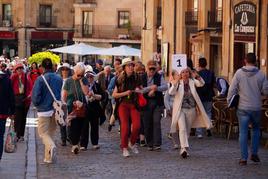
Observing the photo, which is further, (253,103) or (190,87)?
(190,87)

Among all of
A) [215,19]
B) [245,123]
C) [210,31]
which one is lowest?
[245,123]

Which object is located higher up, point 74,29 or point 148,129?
point 74,29

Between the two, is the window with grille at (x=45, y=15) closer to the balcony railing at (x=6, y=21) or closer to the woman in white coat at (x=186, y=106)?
the balcony railing at (x=6, y=21)

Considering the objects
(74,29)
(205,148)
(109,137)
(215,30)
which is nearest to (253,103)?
(205,148)

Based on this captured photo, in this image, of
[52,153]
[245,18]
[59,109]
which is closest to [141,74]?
[59,109]

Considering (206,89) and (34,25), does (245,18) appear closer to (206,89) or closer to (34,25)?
(206,89)

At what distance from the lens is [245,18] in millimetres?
19938

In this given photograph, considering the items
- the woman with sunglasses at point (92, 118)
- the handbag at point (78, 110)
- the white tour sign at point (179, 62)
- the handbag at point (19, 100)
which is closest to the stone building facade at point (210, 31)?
the white tour sign at point (179, 62)

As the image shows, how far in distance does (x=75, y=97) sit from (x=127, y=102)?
1.15 m

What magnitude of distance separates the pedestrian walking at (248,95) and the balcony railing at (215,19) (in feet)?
57.0

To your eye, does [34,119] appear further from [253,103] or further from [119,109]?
[253,103]

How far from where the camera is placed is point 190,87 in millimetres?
14891

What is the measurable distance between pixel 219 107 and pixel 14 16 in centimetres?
5418

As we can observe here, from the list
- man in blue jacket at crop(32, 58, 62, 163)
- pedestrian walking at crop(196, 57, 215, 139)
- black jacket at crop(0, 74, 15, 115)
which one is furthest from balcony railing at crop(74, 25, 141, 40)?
black jacket at crop(0, 74, 15, 115)
